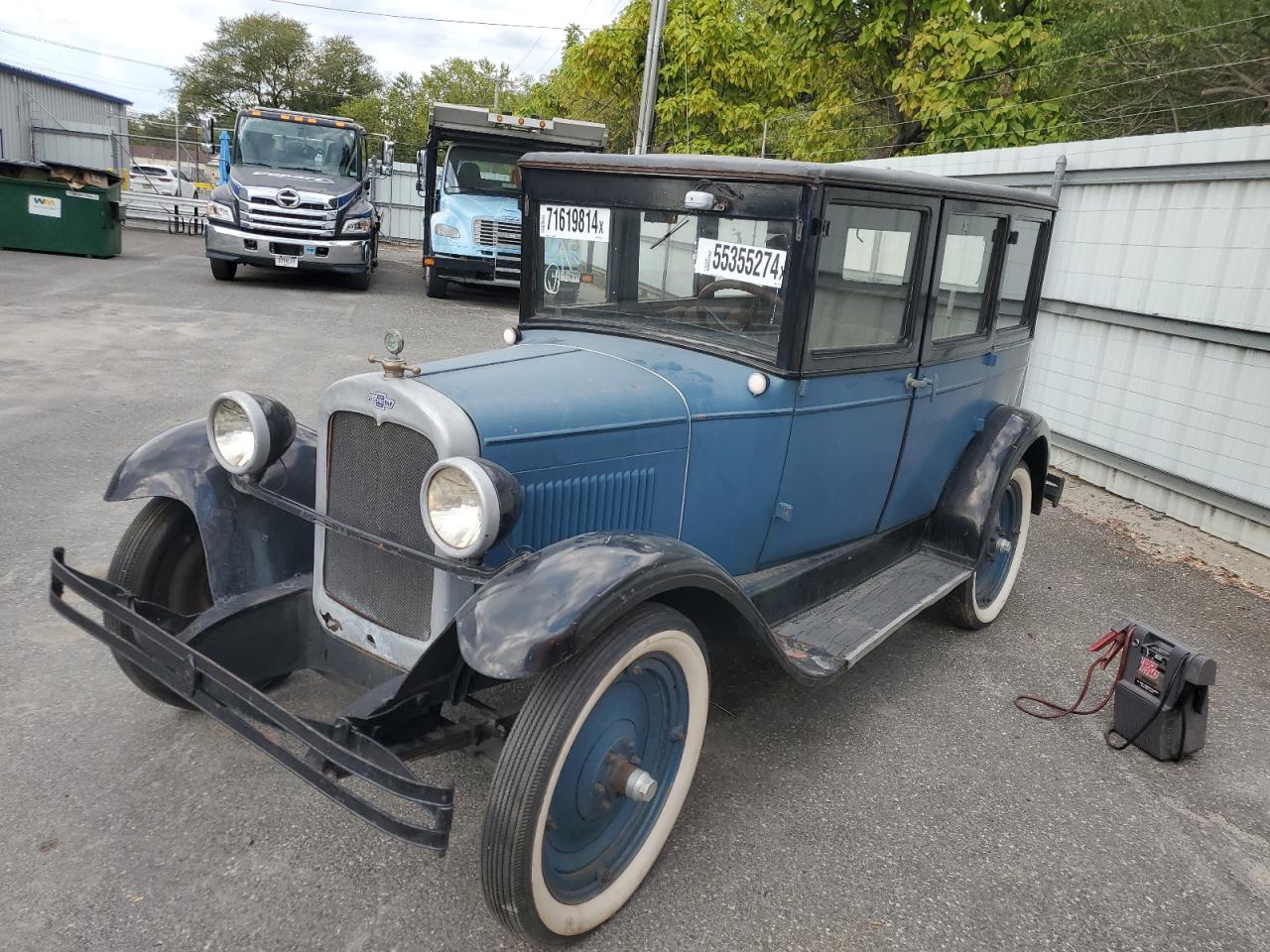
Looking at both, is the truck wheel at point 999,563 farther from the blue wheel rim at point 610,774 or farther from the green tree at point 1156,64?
the green tree at point 1156,64

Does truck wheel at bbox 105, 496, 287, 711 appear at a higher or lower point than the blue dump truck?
lower

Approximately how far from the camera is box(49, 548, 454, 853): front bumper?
6.46 feet

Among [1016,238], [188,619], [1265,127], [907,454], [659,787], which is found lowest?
[659,787]

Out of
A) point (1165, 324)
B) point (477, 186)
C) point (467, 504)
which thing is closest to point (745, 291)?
point (467, 504)

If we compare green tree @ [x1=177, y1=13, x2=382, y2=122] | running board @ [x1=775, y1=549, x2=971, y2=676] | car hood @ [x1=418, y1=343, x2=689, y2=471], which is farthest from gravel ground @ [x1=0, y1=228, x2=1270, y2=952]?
green tree @ [x1=177, y1=13, x2=382, y2=122]

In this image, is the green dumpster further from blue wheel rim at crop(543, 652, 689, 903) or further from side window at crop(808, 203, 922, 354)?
blue wheel rim at crop(543, 652, 689, 903)

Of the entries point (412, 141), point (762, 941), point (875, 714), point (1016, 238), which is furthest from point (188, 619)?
point (412, 141)

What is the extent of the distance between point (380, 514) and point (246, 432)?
556mm

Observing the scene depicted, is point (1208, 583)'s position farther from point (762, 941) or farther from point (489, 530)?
point (489, 530)

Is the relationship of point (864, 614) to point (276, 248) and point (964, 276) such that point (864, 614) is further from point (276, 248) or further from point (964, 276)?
point (276, 248)

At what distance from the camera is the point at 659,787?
2.57 metres

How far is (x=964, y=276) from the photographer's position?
381 cm

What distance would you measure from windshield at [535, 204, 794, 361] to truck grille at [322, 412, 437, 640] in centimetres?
108

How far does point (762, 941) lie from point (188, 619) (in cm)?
185
